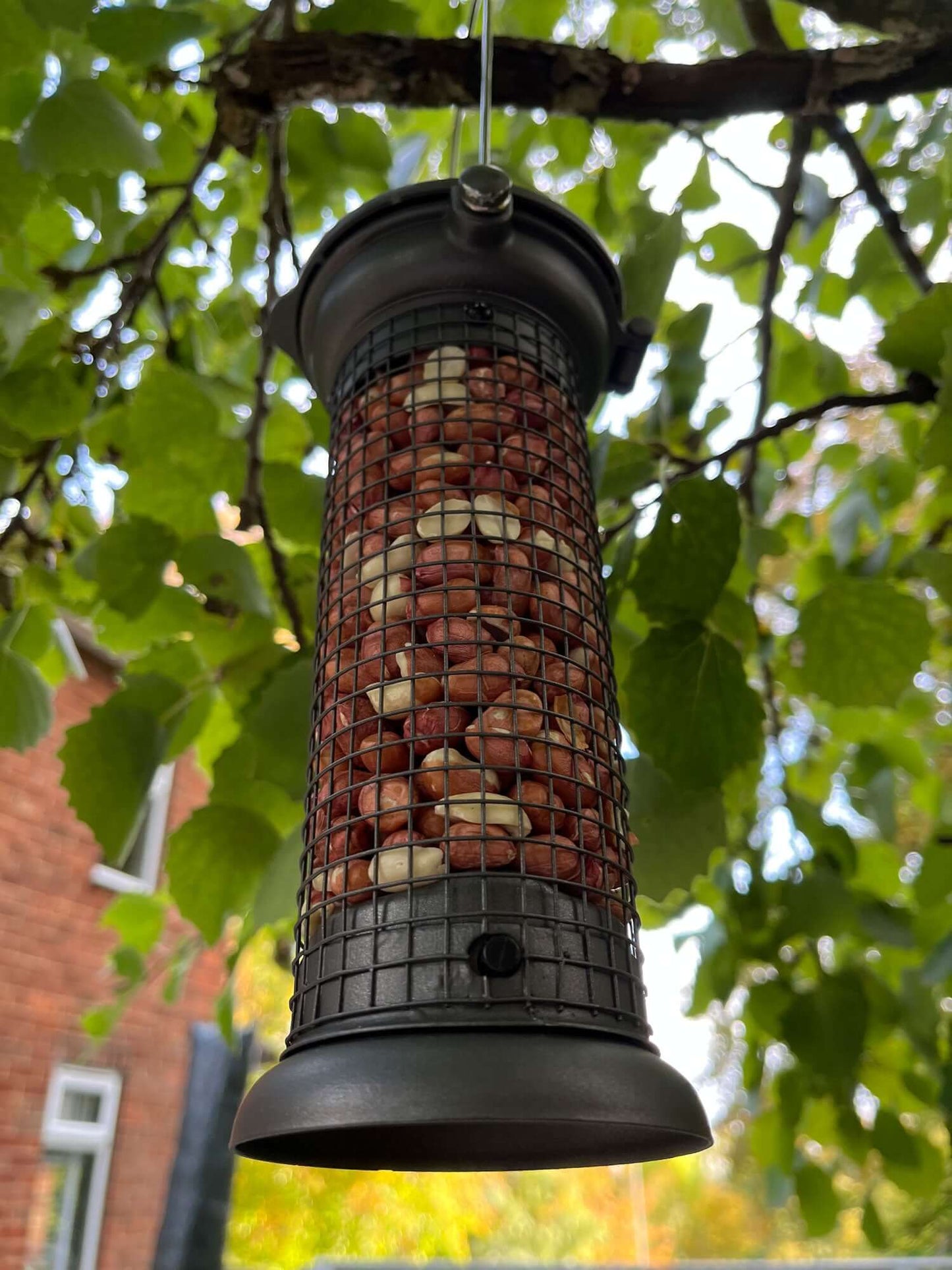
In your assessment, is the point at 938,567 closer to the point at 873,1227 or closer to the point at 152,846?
the point at 873,1227

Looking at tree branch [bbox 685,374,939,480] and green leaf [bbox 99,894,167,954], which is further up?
tree branch [bbox 685,374,939,480]

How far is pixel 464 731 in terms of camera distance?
0.68 metres

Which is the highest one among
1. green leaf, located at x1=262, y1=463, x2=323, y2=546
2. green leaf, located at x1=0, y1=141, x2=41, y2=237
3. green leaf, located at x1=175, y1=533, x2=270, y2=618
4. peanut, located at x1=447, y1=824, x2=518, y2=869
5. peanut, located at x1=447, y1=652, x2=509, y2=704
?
green leaf, located at x1=0, y1=141, x2=41, y2=237

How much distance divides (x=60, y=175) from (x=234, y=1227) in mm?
8872

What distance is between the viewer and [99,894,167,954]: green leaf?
1653mm

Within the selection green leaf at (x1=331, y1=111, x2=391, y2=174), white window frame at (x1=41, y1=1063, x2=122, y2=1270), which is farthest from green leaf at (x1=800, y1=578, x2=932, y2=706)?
white window frame at (x1=41, y1=1063, x2=122, y2=1270)

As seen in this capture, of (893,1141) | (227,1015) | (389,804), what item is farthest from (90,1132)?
(389,804)

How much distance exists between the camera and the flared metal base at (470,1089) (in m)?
0.52

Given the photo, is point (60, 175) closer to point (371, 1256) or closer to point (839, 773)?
point (839, 773)

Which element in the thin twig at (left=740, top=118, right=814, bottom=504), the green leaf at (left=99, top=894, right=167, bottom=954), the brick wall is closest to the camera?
the thin twig at (left=740, top=118, right=814, bottom=504)

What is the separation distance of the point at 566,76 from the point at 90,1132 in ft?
18.6

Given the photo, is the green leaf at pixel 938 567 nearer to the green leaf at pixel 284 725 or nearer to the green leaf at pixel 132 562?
the green leaf at pixel 284 725

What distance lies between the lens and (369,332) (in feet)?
2.79

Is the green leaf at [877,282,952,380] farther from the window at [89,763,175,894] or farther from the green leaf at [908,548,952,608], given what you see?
the window at [89,763,175,894]
